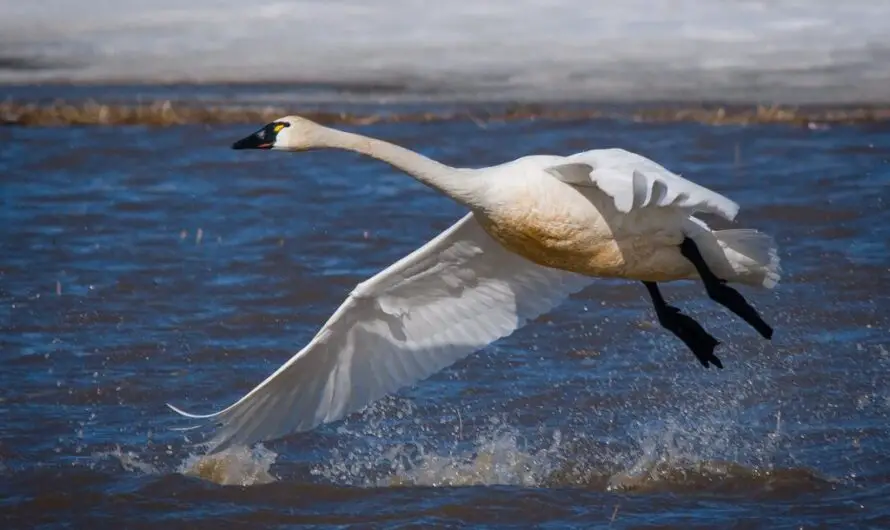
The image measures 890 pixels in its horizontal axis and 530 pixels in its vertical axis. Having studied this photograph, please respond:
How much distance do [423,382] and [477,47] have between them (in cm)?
691

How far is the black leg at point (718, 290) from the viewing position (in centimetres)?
709

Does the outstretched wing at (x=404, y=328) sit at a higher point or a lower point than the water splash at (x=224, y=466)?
higher

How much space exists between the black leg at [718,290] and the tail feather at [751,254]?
11 centimetres

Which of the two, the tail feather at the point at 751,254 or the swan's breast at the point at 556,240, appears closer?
the swan's breast at the point at 556,240

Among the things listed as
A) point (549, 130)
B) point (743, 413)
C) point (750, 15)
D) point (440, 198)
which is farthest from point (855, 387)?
point (750, 15)

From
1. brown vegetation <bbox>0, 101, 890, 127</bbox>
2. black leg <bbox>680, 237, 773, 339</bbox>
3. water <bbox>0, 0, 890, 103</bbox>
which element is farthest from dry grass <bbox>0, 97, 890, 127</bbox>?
black leg <bbox>680, 237, 773, 339</bbox>

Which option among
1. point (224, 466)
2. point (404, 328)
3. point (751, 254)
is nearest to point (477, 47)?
point (404, 328)

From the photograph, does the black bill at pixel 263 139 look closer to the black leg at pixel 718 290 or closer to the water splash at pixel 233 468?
the water splash at pixel 233 468

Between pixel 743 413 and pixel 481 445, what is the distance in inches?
56.0

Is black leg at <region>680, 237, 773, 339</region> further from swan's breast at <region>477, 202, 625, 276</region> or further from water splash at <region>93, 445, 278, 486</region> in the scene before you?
water splash at <region>93, 445, 278, 486</region>

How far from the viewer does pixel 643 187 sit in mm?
5996

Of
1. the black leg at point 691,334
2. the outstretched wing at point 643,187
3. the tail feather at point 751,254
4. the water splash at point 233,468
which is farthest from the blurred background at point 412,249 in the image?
the outstretched wing at point 643,187

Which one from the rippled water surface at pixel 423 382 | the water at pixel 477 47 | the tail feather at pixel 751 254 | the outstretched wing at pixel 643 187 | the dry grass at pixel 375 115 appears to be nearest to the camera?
the outstretched wing at pixel 643 187

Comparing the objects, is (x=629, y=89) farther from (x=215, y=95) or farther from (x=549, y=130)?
(x=215, y=95)
